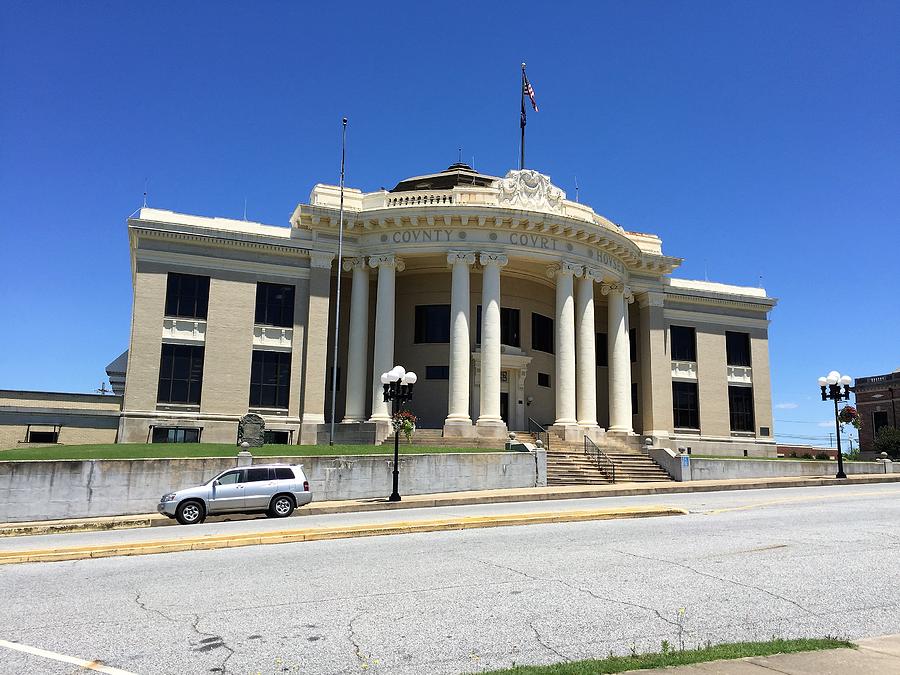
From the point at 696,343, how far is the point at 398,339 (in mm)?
19261

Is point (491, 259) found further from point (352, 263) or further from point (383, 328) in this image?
point (352, 263)

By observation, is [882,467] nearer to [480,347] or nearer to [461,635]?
[480,347]

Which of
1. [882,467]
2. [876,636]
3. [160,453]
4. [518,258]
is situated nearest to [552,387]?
[518,258]

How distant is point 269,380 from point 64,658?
102 ft

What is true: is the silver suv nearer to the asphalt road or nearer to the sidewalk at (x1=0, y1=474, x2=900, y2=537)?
the sidewalk at (x1=0, y1=474, x2=900, y2=537)

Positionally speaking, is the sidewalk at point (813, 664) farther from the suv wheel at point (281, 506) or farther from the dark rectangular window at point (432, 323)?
the dark rectangular window at point (432, 323)

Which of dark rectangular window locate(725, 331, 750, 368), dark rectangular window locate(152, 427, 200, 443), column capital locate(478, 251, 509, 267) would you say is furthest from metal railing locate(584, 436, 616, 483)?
dark rectangular window locate(152, 427, 200, 443)

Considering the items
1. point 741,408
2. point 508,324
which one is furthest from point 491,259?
point 741,408


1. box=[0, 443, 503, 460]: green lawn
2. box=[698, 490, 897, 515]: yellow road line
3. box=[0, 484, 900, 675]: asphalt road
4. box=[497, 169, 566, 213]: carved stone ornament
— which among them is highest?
box=[497, 169, 566, 213]: carved stone ornament

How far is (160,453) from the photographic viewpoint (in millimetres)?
26578

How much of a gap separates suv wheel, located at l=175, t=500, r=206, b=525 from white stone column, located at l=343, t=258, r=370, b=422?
17.0m

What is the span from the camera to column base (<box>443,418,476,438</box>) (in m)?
34.4

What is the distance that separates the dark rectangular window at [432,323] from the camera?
131ft

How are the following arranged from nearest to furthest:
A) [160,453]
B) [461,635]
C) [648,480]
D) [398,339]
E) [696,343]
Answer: [461,635] < [160,453] < [648,480] < [398,339] < [696,343]
